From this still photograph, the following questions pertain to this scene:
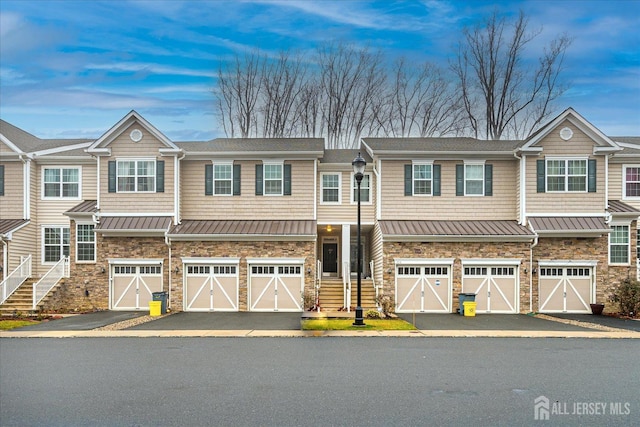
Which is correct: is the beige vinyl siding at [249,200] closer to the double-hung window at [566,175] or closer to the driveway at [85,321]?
the driveway at [85,321]

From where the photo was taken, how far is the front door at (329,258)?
31.4 m

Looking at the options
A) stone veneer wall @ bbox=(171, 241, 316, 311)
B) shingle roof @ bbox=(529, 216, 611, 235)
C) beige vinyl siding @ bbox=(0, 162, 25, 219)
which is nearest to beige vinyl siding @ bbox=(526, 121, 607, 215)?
shingle roof @ bbox=(529, 216, 611, 235)

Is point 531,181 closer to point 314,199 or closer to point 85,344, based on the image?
point 314,199

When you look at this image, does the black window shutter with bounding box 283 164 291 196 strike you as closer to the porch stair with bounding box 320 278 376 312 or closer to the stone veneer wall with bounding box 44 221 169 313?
the porch stair with bounding box 320 278 376 312

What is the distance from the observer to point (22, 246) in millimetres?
28109

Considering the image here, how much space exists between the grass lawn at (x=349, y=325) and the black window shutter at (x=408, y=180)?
7.94 metres

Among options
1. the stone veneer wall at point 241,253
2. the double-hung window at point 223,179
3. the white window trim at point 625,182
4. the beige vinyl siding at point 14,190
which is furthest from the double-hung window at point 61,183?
the white window trim at point 625,182

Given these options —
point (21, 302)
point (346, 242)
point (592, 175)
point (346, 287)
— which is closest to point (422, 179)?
point (346, 242)

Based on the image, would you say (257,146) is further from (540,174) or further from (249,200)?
(540,174)

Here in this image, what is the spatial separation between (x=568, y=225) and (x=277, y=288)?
1326cm

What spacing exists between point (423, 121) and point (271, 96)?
39.7ft

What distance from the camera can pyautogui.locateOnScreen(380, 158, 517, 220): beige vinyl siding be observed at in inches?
1075

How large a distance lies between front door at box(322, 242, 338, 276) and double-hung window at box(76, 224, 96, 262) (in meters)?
11.5

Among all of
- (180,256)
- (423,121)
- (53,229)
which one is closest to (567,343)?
(180,256)
